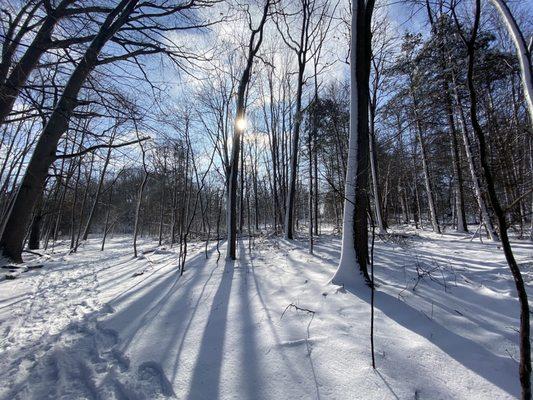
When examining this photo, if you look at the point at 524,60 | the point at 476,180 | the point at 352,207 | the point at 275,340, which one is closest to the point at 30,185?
the point at 275,340

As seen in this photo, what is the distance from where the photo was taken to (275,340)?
8.93ft

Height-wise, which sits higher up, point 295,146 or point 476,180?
point 295,146

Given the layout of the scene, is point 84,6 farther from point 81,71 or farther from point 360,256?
point 360,256

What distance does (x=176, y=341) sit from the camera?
9.78 feet

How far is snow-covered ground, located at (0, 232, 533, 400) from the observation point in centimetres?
204

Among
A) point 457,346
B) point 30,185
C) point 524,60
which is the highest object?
point 524,60

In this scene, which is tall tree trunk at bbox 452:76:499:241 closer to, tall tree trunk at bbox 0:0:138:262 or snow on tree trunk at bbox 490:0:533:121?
snow on tree trunk at bbox 490:0:533:121

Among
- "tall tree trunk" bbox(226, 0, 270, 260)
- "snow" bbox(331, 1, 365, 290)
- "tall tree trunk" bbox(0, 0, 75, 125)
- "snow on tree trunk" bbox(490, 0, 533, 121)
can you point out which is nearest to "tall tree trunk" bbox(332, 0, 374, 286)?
"snow" bbox(331, 1, 365, 290)

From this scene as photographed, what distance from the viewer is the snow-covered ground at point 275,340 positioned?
2.04 metres

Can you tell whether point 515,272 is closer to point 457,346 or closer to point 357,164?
point 457,346

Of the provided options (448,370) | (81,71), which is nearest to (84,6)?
(81,71)

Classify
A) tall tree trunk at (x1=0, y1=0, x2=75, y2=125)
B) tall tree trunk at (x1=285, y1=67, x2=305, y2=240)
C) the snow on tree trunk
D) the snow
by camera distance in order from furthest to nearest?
tall tree trunk at (x1=285, y1=67, x2=305, y2=240) < tall tree trunk at (x1=0, y1=0, x2=75, y2=125) < the snow < the snow on tree trunk

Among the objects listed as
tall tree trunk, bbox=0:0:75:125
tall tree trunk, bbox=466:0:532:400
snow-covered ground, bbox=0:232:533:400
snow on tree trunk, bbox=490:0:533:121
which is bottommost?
snow-covered ground, bbox=0:232:533:400

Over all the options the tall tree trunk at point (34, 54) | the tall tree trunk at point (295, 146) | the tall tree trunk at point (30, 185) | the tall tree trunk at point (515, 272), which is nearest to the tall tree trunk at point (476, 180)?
the tall tree trunk at point (295, 146)
